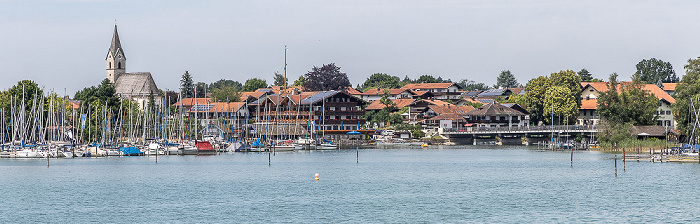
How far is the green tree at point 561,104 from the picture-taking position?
159 m

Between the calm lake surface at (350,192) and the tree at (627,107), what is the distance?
30.6 metres

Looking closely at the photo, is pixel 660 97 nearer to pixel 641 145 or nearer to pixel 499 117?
pixel 499 117

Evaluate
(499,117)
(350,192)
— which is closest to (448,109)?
(499,117)

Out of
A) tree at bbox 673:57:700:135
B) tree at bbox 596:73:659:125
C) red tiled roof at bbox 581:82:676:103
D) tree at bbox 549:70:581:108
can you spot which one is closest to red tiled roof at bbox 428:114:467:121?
tree at bbox 549:70:581:108

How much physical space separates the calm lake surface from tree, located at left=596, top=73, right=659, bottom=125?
3065 cm

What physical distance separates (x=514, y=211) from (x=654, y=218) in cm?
841

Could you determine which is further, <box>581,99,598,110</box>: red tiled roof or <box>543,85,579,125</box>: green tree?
<box>581,99,598,110</box>: red tiled roof

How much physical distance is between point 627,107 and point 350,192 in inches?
2942

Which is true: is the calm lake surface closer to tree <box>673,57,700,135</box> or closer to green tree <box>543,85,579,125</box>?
tree <box>673,57,700,135</box>

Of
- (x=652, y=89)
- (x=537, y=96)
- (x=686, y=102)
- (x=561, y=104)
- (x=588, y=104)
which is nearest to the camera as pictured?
(x=686, y=102)

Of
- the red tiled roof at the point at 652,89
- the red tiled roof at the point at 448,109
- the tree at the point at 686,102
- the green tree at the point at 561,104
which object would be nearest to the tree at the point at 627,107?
the tree at the point at 686,102

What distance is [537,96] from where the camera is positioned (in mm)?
169500

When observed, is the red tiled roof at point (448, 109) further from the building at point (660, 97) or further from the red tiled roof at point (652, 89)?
the red tiled roof at point (652, 89)

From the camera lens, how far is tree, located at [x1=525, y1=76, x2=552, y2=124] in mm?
167250
